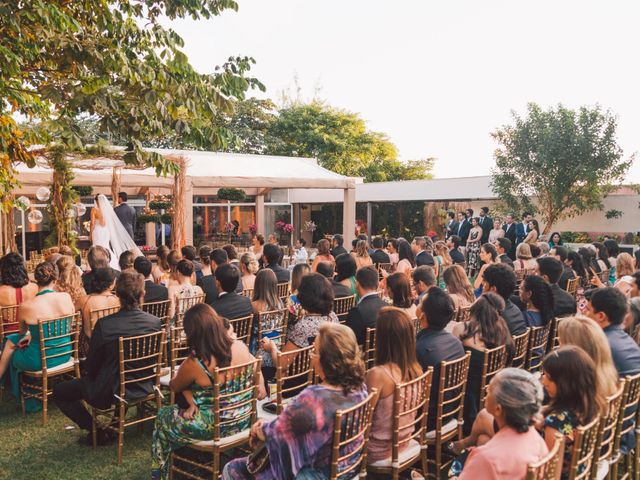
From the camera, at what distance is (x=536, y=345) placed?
470cm

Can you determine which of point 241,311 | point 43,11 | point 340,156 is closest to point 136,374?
point 241,311

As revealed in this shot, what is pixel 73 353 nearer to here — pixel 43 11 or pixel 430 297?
pixel 43 11

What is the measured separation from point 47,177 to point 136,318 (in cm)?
767

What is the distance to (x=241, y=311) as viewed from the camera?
5000mm

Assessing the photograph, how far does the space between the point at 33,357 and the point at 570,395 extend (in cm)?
423

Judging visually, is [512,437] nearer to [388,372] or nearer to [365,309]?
[388,372]

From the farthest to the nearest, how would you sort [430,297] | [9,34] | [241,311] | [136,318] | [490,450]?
1. [9,34]
2. [241,311]
3. [136,318]
4. [430,297]
5. [490,450]

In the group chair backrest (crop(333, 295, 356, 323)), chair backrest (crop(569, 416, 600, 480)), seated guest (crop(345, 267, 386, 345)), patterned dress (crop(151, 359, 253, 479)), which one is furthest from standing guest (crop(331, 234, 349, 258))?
chair backrest (crop(569, 416, 600, 480))

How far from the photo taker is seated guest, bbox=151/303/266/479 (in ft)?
10.8

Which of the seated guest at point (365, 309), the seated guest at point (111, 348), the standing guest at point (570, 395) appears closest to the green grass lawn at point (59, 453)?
the seated guest at point (111, 348)

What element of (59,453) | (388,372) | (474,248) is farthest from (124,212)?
(388,372)

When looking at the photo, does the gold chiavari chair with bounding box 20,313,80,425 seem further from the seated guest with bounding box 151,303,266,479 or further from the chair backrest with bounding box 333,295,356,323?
the chair backrest with bounding box 333,295,356,323

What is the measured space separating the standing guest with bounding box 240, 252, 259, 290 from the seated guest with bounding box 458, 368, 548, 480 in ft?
15.6

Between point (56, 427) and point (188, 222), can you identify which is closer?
point (56, 427)
